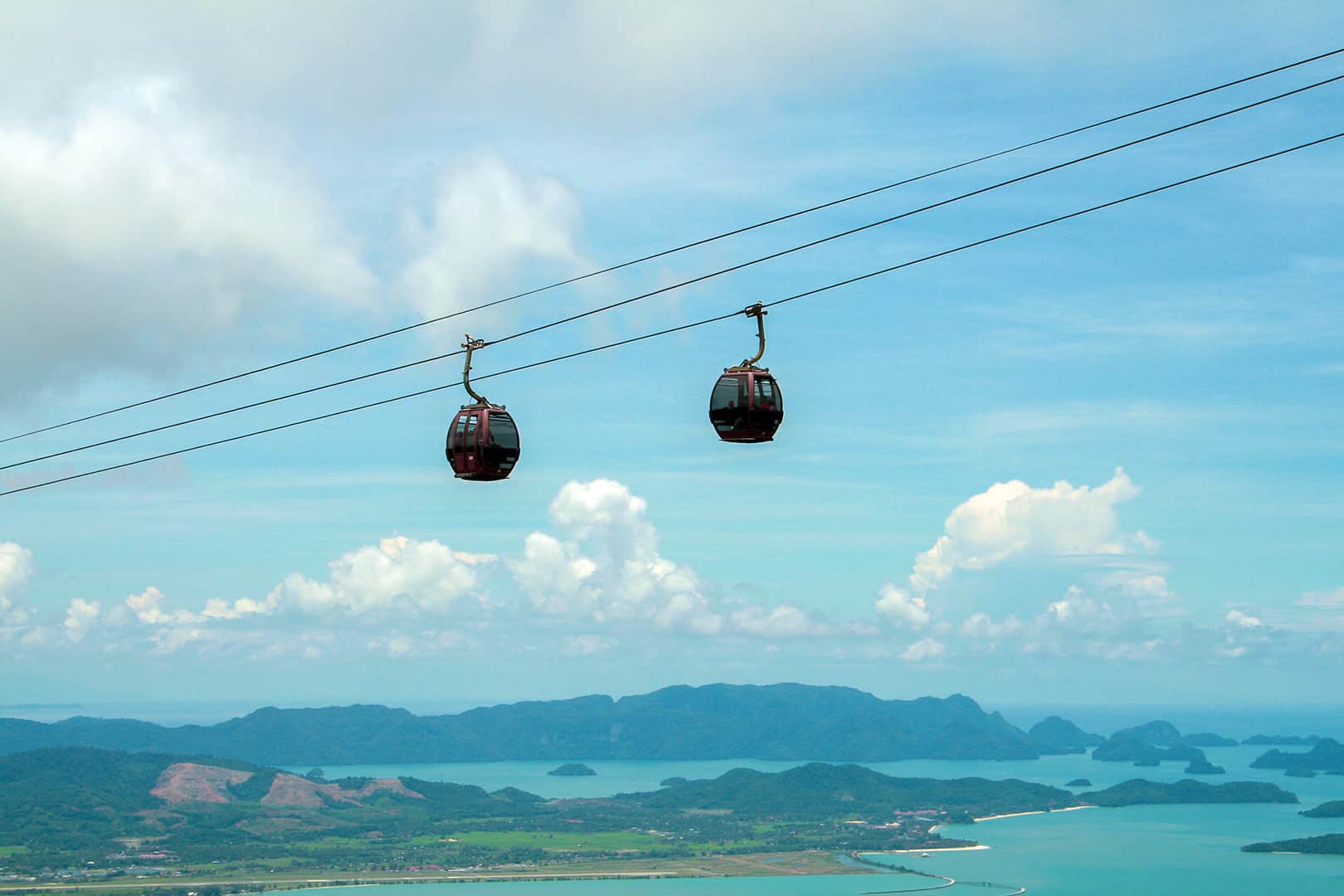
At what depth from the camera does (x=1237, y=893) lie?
200 metres

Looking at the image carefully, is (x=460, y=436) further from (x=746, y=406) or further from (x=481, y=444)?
(x=746, y=406)

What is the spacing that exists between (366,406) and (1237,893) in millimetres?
204971

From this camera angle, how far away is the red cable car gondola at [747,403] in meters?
19.5

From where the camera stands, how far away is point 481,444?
67.6 ft

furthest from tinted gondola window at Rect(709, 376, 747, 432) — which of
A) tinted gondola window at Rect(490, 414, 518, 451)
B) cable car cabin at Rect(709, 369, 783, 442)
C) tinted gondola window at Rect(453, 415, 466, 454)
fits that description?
tinted gondola window at Rect(453, 415, 466, 454)

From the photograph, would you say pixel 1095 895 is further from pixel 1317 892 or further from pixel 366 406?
pixel 366 406

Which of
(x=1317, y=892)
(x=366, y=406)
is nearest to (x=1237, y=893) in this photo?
(x=1317, y=892)

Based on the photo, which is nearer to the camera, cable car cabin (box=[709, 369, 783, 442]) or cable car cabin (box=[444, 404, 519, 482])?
cable car cabin (box=[709, 369, 783, 442])

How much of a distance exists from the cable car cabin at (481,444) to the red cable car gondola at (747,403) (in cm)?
318

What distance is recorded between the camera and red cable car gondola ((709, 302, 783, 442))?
19516 millimetres

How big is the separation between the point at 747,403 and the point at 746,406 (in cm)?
A: 4

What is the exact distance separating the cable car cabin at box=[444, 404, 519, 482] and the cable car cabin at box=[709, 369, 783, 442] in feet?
10.5

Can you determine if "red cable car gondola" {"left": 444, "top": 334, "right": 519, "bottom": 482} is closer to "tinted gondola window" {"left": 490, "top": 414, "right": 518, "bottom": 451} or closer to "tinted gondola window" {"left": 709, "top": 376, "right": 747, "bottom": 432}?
"tinted gondola window" {"left": 490, "top": 414, "right": 518, "bottom": 451}

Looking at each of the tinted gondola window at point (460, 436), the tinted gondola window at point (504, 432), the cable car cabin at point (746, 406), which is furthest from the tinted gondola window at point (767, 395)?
the tinted gondola window at point (460, 436)
